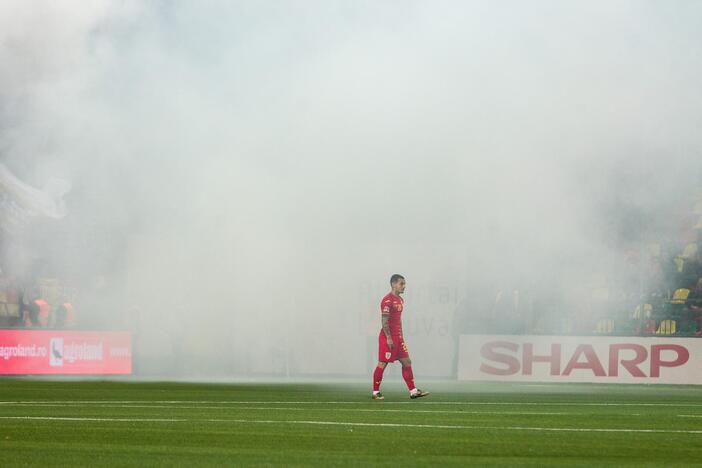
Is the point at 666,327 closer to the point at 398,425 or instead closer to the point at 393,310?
the point at 393,310

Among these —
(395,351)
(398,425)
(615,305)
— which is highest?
(615,305)

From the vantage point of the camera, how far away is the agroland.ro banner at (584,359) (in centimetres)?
2669

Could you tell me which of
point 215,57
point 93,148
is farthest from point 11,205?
point 215,57

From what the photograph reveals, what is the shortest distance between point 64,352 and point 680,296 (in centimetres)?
1430

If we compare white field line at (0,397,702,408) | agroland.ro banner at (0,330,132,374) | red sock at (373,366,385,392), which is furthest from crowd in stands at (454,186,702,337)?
white field line at (0,397,702,408)

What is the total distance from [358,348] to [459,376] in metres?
6.17

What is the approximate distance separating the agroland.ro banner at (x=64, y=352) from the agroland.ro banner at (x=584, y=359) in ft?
28.8

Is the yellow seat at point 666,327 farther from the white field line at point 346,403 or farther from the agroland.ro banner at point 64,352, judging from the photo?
the agroland.ro banner at point 64,352

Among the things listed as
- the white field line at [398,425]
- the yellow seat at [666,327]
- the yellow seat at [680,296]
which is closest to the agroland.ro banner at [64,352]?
the yellow seat at [666,327]

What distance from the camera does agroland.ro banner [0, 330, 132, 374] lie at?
2892cm

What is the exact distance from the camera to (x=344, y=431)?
11.9 meters

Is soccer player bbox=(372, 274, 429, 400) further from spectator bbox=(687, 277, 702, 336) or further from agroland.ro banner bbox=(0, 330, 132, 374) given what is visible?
agroland.ro banner bbox=(0, 330, 132, 374)

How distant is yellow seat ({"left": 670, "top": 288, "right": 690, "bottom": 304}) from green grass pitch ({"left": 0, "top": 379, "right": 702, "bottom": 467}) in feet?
33.2

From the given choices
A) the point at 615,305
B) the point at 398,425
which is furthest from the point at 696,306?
the point at 398,425
